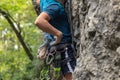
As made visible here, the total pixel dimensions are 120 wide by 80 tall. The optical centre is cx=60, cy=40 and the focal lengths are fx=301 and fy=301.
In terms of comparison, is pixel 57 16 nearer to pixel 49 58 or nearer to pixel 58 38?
pixel 58 38

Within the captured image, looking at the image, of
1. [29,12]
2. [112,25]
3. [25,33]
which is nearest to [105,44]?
[112,25]

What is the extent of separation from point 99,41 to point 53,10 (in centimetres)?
110

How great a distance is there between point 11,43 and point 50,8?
1878 centimetres

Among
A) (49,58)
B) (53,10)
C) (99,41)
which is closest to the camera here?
(99,41)

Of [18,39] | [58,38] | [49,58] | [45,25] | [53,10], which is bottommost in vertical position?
[18,39]

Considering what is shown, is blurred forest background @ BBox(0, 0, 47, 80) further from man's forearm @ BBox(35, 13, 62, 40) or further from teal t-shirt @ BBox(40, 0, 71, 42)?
man's forearm @ BBox(35, 13, 62, 40)

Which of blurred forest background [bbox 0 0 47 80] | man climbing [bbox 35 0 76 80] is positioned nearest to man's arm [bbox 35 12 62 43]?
man climbing [bbox 35 0 76 80]

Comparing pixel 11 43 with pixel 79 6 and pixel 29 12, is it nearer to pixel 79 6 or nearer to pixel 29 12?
pixel 29 12

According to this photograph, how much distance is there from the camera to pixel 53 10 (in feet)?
15.0

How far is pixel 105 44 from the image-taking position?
366 cm

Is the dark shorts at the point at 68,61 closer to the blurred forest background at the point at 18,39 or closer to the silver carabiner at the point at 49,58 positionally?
the silver carabiner at the point at 49,58

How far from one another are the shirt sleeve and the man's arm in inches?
2.3

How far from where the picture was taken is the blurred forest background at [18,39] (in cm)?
1515

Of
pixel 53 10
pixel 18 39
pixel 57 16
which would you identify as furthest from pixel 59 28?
pixel 18 39
